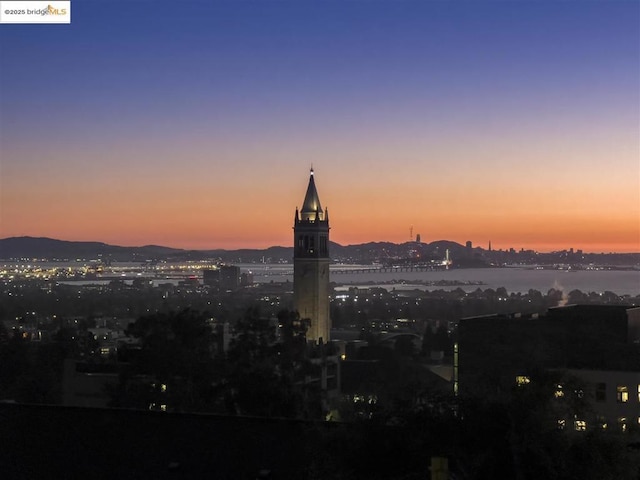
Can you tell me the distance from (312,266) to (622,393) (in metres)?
47.5

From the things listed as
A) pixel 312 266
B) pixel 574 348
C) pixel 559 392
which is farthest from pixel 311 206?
pixel 559 392

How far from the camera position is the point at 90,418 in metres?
21.8

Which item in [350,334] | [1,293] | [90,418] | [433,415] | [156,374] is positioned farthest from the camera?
[1,293]

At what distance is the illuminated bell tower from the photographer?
288 ft

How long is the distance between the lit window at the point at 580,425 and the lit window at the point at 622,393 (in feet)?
90.5

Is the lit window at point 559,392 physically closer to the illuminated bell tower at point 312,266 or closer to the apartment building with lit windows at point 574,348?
the apartment building with lit windows at point 574,348

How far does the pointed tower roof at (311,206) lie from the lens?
91312 mm

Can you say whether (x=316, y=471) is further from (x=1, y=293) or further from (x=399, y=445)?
(x=1, y=293)

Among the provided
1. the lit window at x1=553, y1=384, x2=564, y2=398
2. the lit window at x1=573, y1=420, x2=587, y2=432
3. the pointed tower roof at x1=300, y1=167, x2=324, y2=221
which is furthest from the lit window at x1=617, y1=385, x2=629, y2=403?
the pointed tower roof at x1=300, y1=167, x2=324, y2=221

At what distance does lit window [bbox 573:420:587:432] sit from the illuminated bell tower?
224ft

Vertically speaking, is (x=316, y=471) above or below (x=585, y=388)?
below

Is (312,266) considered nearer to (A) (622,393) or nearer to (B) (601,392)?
(B) (601,392)

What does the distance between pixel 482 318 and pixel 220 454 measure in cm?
3151

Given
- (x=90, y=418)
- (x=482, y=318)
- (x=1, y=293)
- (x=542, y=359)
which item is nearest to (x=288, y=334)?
(x=482, y=318)
